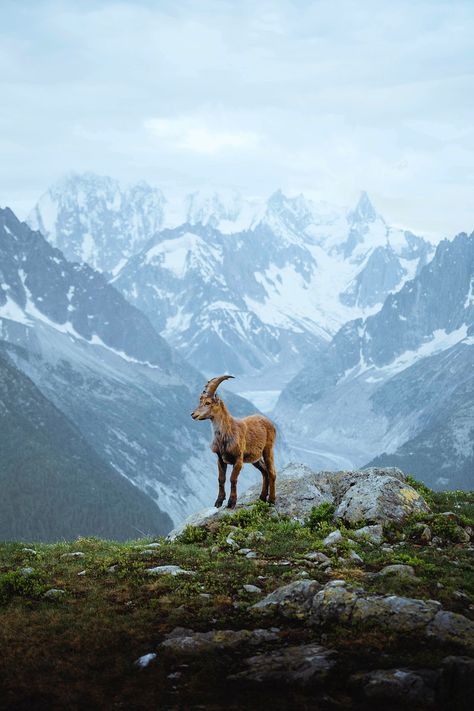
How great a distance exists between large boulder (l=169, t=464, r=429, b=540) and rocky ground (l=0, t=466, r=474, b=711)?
31 cm

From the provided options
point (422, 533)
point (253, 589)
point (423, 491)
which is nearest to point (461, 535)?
point (422, 533)

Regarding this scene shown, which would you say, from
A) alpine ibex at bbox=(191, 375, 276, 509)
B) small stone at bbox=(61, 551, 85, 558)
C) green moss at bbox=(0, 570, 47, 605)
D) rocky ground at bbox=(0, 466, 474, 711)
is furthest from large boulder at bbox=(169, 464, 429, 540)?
green moss at bbox=(0, 570, 47, 605)

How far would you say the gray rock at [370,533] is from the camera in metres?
23.6

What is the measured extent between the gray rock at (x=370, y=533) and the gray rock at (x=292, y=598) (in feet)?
20.8

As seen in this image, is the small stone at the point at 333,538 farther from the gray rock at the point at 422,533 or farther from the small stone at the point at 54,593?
the small stone at the point at 54,593

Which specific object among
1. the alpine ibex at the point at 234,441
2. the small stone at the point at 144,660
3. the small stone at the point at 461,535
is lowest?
the small stone at the point at 461,535

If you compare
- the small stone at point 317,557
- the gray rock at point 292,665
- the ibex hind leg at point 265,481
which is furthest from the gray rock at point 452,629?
the ibex hind leg at point 265,481

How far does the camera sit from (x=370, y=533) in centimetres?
2422

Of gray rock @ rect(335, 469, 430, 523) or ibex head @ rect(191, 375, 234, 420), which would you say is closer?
gray rock @ rect(335, 469, 430, 523)

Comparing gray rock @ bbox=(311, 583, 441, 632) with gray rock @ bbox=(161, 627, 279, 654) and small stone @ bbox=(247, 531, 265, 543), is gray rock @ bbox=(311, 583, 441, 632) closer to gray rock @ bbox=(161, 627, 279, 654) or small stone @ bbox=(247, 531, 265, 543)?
gray rock @ bbox=(161, 627, 279, 654)

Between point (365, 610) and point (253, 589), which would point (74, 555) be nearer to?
point (253, 589)

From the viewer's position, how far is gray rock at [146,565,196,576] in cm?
1998

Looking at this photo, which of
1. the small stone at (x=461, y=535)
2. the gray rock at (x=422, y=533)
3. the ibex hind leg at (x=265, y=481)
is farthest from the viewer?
the ibex hind leg at (x=265, y=481)

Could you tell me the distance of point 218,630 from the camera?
1577 cm
